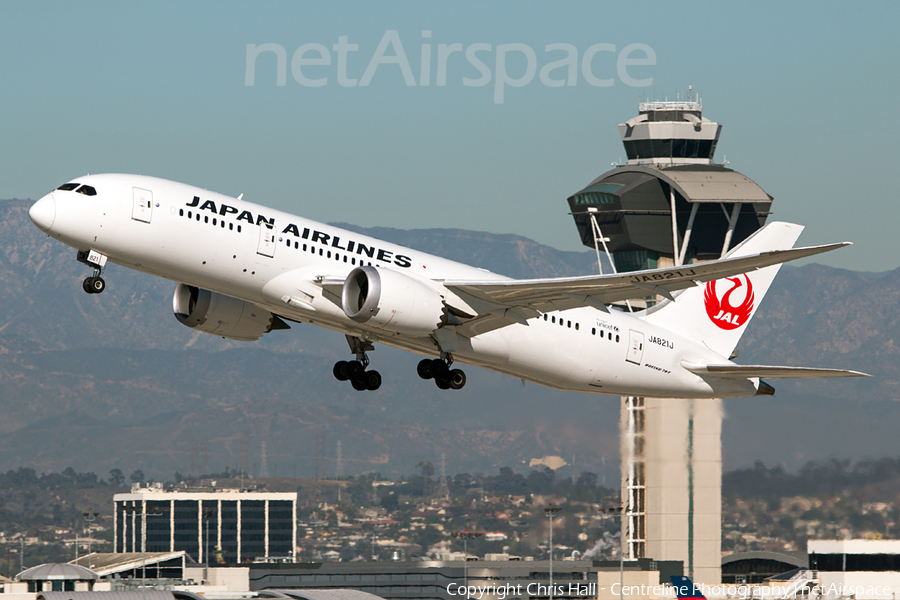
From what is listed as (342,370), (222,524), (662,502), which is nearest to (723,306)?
(342,370)

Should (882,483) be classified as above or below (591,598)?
above

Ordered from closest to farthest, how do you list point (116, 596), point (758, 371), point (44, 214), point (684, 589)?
point (44, 214) < point (758, 371) < point (116, 596) < point (684, 589)

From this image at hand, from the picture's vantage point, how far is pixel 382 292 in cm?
3675

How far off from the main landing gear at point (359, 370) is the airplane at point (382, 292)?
1.7 inches

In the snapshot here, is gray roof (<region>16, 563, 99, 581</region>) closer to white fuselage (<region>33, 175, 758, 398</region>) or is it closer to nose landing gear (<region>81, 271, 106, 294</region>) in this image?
white fuselage (<region>33, 175, 758, 398</region>)

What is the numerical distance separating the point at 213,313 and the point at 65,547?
6712 inches

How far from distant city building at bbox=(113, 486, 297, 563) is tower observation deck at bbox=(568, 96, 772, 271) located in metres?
68.4

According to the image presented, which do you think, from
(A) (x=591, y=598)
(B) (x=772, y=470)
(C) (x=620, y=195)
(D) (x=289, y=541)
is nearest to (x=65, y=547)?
(D) (x=289, y=541)

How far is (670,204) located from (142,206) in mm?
102525

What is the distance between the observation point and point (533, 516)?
97625mm

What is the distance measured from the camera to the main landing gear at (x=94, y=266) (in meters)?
35.4

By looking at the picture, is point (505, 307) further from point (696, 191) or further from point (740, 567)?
point (696, 191)

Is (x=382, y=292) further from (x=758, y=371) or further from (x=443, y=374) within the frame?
(x=758, y=371)

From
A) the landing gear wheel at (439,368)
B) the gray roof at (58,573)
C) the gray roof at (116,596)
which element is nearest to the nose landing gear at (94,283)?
the landing gear wheel at (439,368)
